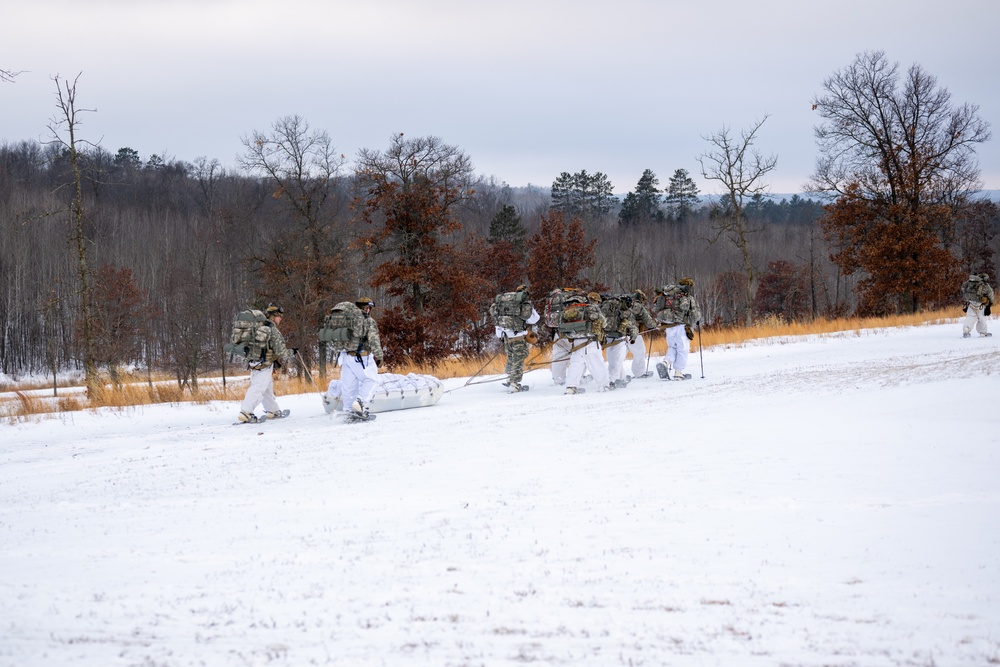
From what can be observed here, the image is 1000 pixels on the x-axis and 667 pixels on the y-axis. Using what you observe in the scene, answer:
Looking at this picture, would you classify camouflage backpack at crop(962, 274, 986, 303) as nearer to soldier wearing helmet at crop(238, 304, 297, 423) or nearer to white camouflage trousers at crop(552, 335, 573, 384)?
white camouflage trousers at crop(552, 335, 573, 384)

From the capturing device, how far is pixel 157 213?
96.5 meters

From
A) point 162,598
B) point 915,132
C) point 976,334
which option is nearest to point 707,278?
point 915,132

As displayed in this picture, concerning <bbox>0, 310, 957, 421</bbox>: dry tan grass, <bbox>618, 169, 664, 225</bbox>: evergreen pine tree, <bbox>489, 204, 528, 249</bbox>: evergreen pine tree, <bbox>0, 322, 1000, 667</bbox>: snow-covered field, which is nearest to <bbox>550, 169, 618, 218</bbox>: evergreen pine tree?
<bbox>618, 169, 664, 225</bbox>: evergreen pine tree

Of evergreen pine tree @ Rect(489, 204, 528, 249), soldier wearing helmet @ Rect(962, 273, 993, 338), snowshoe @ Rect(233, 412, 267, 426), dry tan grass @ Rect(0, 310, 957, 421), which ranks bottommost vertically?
snowshoe @ Rect(233, 412, 267, 426)

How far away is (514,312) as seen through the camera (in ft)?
54.1

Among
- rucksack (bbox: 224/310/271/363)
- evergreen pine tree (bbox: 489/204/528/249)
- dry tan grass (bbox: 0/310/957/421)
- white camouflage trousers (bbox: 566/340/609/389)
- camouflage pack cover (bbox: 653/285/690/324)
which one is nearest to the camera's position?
rucksack (bbox: 224/310/271/363)

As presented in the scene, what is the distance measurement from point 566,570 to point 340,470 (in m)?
4.32

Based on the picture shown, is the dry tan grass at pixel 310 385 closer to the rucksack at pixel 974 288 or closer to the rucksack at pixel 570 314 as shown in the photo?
the rucksack at pixel 570 314

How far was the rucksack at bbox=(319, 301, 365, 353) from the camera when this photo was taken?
42.0 feet

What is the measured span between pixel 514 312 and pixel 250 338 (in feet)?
17.9

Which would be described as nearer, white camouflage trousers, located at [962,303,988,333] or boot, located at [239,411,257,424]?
boot, located at [239,411,257,424]

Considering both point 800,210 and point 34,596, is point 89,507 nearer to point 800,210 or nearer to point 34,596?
point 34,596

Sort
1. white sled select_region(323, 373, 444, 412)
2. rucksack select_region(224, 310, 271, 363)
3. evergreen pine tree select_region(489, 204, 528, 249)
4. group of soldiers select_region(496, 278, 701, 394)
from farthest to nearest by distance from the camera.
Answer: evergreen pine tree select_region(489, 204, 528, 249) < group of soldiers select_region(496, 278, 701, 394) < white sled select_region(323, 373, 444, 412) < rucksack select_region(224, 310, 271, 363)

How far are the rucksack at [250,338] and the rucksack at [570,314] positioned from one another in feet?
18.9
